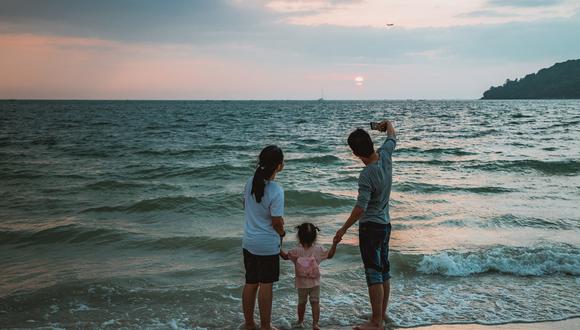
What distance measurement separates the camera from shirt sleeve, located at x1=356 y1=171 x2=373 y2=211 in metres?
4.53

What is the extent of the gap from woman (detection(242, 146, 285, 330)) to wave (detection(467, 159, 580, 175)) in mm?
14988

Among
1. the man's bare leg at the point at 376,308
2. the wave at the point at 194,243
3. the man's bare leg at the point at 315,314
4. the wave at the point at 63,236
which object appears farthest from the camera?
the wave at the point at 63,236

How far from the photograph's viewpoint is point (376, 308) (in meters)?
4.94

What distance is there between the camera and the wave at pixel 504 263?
23.0ft

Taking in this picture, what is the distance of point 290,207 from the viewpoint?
12047 mm

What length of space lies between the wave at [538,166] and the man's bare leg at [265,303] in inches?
585

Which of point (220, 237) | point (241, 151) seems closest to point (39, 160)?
point (241, 151)

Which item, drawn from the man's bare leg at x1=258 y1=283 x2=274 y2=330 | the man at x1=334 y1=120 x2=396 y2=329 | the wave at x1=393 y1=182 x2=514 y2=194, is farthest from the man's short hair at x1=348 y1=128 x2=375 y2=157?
the wave at x1=393 y1=182 x2=514 y2=194

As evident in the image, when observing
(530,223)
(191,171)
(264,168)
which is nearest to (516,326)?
(264,168)

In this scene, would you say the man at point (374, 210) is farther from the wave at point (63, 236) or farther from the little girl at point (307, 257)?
the wave at point (63, 236)

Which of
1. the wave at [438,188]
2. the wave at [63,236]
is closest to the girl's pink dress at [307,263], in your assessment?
the wave at [63,236]

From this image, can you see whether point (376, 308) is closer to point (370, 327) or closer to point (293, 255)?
point (370, 327)

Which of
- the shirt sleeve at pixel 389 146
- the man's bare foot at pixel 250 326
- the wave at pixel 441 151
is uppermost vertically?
the shirt sleeve at pixel 389 146

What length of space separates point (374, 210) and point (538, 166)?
1564 centimetres
